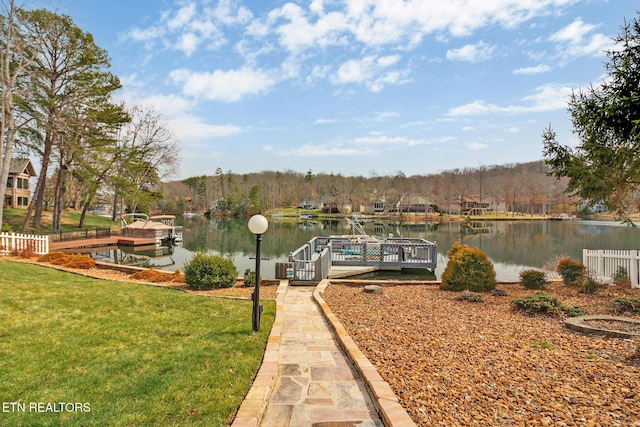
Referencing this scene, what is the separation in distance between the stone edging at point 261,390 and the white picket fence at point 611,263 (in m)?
9.62

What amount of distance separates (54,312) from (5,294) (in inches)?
59.5

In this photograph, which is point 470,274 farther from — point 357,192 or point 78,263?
point 357,192

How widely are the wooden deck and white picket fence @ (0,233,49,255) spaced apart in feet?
17.2

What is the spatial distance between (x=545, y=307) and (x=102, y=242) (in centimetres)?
2722

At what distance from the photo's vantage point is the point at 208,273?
9328 millimetres

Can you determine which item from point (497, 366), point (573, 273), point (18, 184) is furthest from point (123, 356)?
point (18, 184)

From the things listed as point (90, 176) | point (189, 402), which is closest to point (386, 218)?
point (90, 176)

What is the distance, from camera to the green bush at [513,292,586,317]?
614 centimetres

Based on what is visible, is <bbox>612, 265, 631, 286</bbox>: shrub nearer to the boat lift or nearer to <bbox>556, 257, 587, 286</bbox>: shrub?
<bbox>556, 257, 587, 286</bbox>: shrub

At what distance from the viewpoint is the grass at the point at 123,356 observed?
3013mm

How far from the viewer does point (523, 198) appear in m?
86.8

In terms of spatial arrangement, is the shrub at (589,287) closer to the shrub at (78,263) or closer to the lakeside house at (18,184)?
the shrub at (78,263)

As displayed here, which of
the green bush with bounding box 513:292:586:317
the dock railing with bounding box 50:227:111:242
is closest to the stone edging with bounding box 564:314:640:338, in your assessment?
the green bush with bounding box 513:292:586:317

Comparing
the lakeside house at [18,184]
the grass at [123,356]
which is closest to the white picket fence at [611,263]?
the grass at [123,356]
